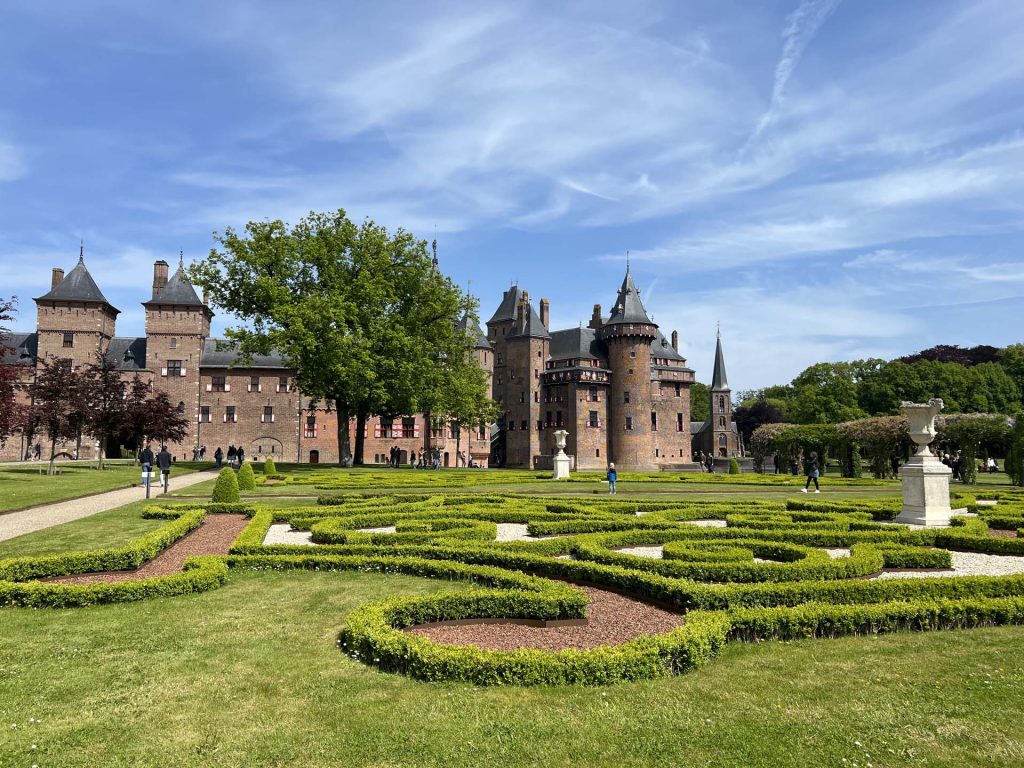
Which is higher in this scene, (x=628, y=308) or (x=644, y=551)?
(x=628, y=308)

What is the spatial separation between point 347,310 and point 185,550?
24849 mm

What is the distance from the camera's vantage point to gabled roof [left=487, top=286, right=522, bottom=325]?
76.6m

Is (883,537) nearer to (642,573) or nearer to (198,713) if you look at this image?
(642,573)

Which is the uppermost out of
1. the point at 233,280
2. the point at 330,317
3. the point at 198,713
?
the point at 233,280

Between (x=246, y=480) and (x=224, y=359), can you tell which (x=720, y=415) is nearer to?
(x=224, y=359)

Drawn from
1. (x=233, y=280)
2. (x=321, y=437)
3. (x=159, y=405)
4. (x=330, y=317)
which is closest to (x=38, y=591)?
(x=330, y=317)

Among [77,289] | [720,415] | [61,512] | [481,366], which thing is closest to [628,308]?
[481,366]

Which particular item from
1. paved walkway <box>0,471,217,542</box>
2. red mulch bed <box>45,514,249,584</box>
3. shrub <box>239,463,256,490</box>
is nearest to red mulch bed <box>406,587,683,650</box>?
red mulch bed <box>45,514,249,584</box>

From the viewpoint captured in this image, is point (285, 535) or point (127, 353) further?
point (127, 353)

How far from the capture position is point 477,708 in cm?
561

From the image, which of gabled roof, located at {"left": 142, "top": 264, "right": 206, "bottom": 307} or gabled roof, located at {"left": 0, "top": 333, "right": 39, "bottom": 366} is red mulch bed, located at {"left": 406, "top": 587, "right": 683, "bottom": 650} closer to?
gabled roof, located at {"left": 142, "top": 264, "right": 206, "bottom": 307}

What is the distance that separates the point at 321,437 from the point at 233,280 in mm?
29652

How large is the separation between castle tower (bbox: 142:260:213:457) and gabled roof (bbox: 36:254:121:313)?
5004 mm

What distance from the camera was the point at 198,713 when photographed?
18.2 feet
